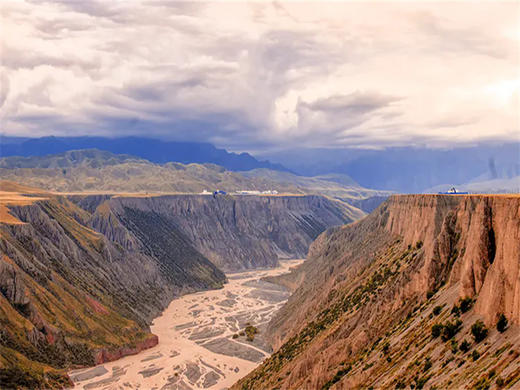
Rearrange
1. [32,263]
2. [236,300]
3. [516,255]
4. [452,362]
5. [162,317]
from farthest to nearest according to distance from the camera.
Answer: [236,300]
[162,317]
[32,263]
[452,362]
[516,255]

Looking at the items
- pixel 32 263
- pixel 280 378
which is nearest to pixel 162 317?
pixel 32 263

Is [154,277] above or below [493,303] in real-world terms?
below

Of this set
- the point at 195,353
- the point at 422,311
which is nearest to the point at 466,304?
the point at 422,311

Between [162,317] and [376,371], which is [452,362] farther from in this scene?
[162,317]

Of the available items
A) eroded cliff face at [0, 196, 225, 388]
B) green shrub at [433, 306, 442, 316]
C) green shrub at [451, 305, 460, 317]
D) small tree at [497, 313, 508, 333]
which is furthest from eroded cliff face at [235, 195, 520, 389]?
eroded cliff face at [0, 196, 225, 388]

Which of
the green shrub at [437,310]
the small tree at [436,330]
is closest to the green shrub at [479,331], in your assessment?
the small tree at [436,330]

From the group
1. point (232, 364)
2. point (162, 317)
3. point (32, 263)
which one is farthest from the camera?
point (162, 317)

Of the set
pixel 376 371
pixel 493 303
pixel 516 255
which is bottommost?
pixel 376 371

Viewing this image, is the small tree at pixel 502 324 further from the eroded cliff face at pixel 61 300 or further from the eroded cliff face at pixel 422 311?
the eroded cliff face at pixel 61 300
